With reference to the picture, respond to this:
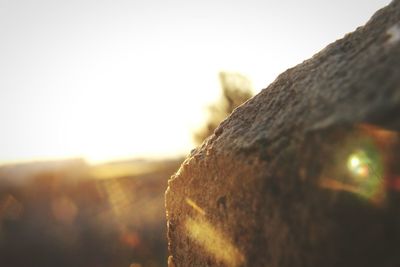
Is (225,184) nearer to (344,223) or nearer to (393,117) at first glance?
(344,223)

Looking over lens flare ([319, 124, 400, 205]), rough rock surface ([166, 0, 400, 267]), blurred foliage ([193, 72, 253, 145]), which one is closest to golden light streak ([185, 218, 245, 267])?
rough rock surface ([166, 0, 400, 267])

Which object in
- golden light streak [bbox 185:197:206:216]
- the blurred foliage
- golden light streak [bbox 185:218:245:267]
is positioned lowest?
golden light streak [bbox 185:218:245:267]

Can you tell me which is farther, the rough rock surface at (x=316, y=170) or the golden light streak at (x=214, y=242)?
the golden light streak at (x=214, y=242)

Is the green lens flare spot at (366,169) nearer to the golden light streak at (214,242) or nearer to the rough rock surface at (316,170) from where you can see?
the rough rock surface at (316,170)

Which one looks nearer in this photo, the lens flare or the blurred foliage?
the lens flare

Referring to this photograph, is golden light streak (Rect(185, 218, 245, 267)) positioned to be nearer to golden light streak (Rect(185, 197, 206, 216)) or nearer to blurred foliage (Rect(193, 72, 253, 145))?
golden light streak (Rect(185, 197, 206, 216))

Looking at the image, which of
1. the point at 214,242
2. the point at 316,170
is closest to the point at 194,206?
the point at 214,242

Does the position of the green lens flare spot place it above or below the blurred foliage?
below

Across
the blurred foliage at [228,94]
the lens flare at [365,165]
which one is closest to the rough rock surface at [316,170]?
the lens flare at [365,165]
